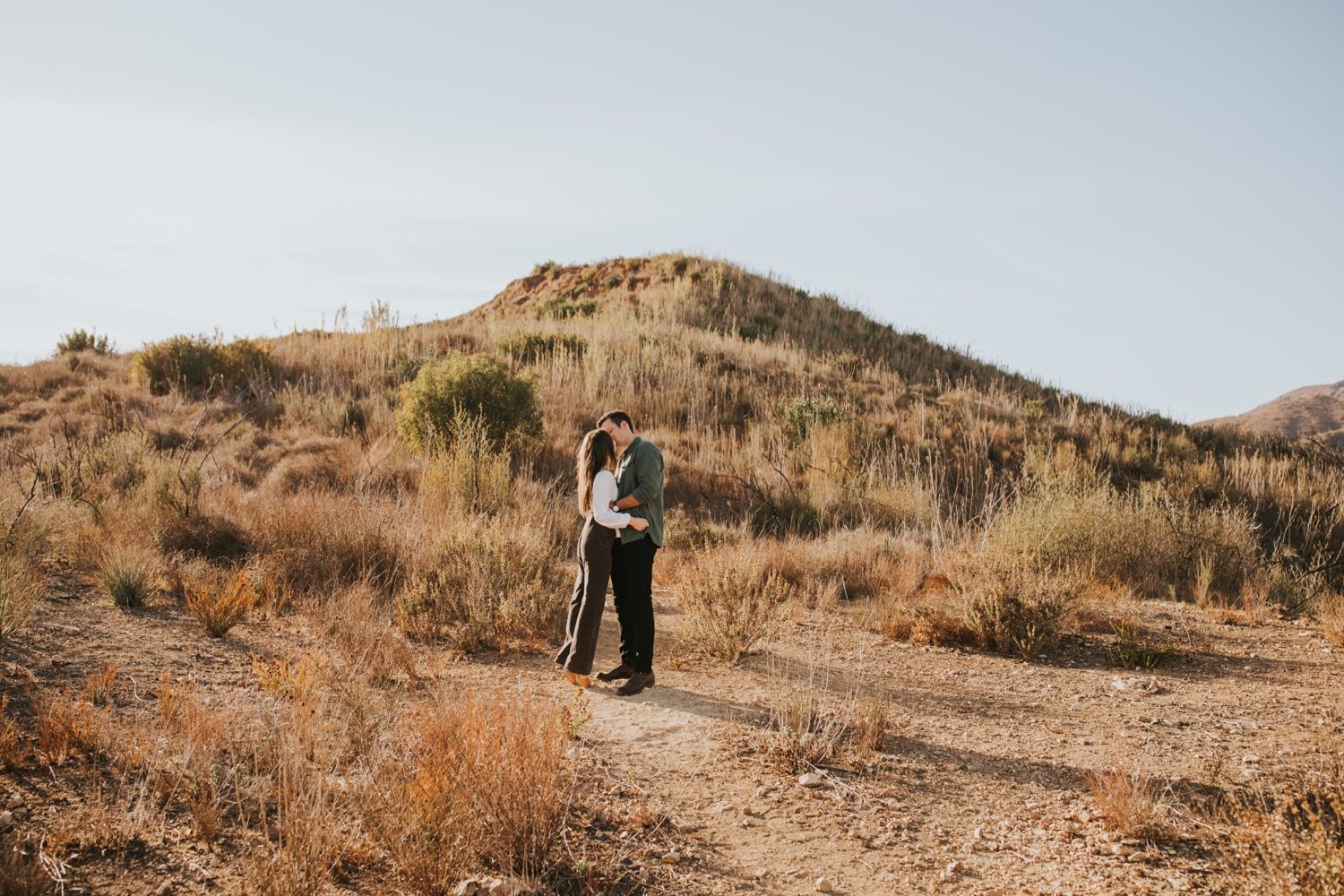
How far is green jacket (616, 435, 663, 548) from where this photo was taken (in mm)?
5934

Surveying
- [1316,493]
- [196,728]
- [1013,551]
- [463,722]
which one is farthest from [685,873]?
[1316,493]

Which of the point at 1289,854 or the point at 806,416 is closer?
the point at 1289,854

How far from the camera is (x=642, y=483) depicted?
19.5 ft

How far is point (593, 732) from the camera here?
5141mm

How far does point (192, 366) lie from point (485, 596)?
46.1 feet

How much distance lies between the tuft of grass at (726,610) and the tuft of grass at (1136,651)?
296 centimetres

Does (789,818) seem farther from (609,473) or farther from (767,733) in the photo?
(609,473)

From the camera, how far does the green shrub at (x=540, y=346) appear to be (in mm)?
19891

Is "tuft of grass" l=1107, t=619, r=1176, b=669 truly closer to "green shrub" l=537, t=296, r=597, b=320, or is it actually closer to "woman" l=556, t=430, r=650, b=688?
"woman" l=556, t=430, r=650, b=688

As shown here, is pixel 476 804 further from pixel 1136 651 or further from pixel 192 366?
pixel 192 366

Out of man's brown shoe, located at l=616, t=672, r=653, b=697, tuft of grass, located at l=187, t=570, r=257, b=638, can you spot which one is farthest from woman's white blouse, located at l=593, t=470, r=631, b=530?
tuft of grass, located at l=187, t=570, r=257, b=638

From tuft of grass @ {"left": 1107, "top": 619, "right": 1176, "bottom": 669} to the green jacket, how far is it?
4.25 meters

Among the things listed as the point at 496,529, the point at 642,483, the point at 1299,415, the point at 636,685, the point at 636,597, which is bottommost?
the point at 636,685

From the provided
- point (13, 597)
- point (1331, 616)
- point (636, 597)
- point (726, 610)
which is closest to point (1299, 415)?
point (1331, 616)
